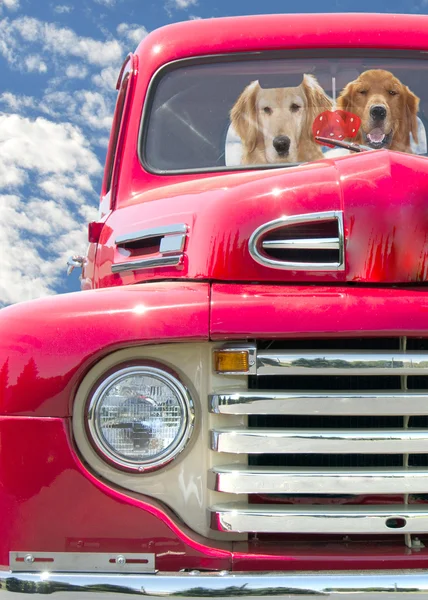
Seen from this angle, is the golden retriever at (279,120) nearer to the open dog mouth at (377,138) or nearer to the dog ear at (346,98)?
the dog ear at (346,98)

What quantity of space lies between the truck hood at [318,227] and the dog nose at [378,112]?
3.34ft

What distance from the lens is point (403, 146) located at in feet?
11.5

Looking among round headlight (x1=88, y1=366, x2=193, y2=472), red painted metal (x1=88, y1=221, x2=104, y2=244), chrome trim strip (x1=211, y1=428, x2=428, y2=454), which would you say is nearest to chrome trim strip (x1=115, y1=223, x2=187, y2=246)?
red painted metal (x1=88, y1=221, x2=104, y2=244)

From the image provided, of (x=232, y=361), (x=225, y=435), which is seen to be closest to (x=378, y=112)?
(x=232, y=361)

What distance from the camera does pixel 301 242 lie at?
232 centimetres

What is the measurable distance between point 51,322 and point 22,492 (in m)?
0.44

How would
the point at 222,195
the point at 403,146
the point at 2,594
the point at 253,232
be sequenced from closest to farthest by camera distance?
the point at 2,594
the point at 253,232
the point at 222,195
the point at 403,146

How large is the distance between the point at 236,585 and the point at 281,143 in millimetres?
2058

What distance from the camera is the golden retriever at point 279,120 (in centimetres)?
338

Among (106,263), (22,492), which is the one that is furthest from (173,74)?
(22,492)

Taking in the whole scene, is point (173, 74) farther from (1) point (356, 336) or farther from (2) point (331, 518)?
(2) point (331, 518)

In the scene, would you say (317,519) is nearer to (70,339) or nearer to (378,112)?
(70,339)

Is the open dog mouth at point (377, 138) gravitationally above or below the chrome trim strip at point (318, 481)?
above

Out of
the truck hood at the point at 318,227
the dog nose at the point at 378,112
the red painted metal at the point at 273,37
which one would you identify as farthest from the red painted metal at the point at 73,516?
the dog nose at the point at 378,112
